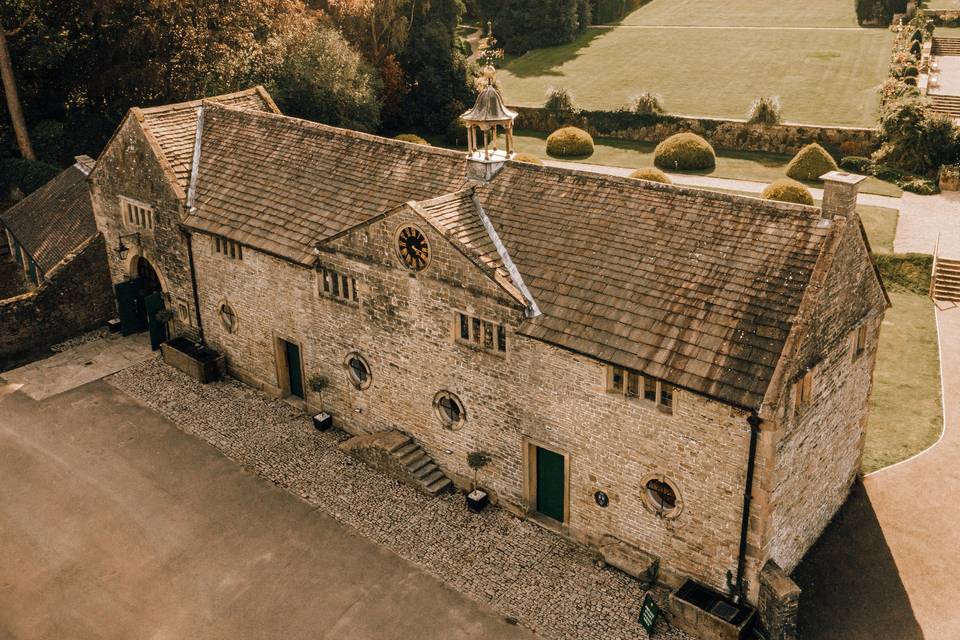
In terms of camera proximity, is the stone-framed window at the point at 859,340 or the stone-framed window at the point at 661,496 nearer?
the stone-framed window at the point at 661,496

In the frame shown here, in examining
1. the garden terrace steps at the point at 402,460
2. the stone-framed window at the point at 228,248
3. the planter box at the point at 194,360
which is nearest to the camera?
the garden terrace steps at the point at 402,460

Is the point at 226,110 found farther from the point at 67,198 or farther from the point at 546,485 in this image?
the point at 546,485

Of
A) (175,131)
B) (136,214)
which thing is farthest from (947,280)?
(136,214)

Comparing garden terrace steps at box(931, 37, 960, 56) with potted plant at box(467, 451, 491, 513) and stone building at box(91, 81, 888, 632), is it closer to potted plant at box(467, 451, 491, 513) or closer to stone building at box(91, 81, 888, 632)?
stone building at box(91, 81, 888, 632)

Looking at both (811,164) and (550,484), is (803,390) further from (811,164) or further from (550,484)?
(811,164)

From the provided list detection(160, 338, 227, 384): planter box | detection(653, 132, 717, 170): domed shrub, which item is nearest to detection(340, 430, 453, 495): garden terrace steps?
detection(160, 338, 227, 384): planter box

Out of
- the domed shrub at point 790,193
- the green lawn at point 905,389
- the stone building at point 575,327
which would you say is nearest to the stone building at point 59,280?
the stone building at point 575,327

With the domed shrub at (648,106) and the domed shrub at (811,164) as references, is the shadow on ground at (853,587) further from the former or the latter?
the domed shrub at (648,106)
